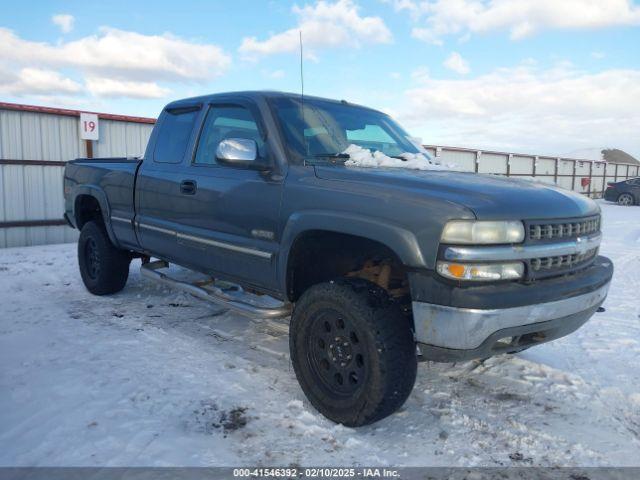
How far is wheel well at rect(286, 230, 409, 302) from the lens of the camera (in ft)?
10.2

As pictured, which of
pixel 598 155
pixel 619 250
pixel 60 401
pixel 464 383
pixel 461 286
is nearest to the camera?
pixel 461 286

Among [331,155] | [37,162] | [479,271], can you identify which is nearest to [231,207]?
[331,155]

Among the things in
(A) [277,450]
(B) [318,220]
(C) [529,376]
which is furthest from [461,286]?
(C) [529,376]

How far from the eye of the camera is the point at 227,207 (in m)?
3.63

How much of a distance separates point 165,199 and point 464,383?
275cm

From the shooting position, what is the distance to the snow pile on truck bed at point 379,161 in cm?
338

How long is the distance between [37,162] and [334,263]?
9.09 meters

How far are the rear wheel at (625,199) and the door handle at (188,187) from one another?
23894 millimetres

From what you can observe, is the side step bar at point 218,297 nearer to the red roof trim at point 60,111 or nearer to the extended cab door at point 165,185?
the extended cab door at point 165,185

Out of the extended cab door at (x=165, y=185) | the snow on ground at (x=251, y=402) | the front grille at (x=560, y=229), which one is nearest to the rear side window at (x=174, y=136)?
the extended cab door at (x=165, y=185)

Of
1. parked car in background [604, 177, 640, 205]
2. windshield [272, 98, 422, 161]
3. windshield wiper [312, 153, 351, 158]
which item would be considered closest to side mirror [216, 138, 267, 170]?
windshield [272, 98, 422, 161]

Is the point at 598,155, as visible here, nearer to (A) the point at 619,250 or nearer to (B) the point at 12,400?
(A) the point at 619,250

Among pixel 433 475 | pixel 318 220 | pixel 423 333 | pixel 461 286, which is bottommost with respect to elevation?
pixel 433 475

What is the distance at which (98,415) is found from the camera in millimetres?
2992
